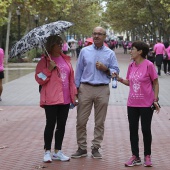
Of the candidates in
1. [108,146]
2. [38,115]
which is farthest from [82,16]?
[108,146]

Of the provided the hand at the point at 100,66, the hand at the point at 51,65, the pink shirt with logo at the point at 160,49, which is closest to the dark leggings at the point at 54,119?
the hand at the point at 51,65

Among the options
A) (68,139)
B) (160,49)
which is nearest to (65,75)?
(68,139)

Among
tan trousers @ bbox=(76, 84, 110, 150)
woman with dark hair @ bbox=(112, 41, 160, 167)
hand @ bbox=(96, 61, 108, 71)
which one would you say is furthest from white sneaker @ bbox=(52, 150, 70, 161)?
hand @ bbox=(96, 61, 108, 71)

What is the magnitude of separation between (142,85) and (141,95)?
0.43 feet

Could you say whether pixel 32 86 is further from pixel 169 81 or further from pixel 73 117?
pixel 73 117

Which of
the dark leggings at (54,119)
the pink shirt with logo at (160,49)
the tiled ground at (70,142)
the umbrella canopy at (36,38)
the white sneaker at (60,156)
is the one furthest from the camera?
the pink shirt with logo at (160,49)

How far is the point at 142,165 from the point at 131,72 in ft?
4.11

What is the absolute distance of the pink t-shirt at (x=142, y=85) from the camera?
7.13 metres

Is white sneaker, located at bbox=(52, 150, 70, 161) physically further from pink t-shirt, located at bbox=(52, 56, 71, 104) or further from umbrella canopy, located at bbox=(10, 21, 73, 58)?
umbrella canopy, located at bbox=(10, 21, 73, 58)

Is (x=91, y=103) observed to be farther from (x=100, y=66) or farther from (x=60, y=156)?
(x=60, y=156)

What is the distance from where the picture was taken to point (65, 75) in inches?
289

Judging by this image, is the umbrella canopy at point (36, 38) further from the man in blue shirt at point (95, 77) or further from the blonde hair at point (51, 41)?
the man in blue shirt at point (95, 77)

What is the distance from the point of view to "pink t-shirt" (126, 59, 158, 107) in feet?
23.4

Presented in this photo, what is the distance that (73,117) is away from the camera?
480 inches
